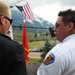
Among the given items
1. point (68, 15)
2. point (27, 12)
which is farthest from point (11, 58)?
point (27, 12)

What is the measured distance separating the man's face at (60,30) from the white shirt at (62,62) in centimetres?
21

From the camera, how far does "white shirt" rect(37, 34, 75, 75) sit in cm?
241

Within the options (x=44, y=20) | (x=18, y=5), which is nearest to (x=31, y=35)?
(x=44, y=20)

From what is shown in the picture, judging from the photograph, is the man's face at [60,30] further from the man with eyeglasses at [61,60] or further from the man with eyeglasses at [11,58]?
the man with eyeglasses at [11,58]

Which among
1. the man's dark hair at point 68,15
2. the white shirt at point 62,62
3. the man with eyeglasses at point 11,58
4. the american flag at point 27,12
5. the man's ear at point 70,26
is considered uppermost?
the man's dark hair at point 68,15

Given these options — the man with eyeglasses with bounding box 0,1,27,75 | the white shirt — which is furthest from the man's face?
the man with eyeglasses with bounding box 0,1,27,75

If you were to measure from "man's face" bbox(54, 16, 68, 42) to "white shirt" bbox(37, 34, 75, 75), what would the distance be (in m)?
0.21

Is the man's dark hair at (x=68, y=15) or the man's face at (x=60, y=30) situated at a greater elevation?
the man's dark hair at (x=68, y=15)

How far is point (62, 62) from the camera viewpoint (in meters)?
2.40

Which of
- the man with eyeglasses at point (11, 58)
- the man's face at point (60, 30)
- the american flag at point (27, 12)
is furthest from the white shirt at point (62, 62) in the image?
the american flag at point (27, 12)

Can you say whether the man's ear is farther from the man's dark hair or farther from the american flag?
the american flag

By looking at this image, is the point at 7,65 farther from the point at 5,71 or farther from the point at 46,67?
the point at 46,67

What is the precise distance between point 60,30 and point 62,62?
0.43 meters

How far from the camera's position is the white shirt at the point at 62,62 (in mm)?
2412
